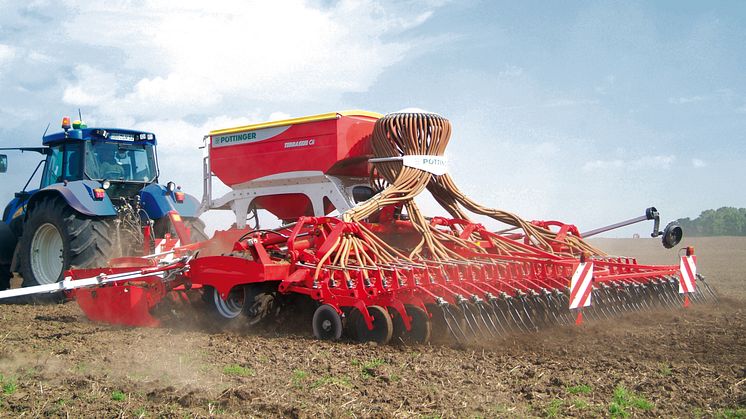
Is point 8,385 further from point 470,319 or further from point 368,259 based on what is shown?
point 470,319

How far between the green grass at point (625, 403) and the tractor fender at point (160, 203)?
597cm

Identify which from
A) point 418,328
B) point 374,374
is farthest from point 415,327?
point 374,374

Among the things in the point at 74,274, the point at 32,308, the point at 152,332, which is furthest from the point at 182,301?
the point at 32,308

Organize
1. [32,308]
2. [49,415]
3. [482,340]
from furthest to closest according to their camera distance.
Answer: [32,308]
[482,340]
[49,415]

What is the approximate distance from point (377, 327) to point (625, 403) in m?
2.08

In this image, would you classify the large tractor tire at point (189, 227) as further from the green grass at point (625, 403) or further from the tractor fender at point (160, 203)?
the green grass at point (625, 403)

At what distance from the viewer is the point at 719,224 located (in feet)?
114

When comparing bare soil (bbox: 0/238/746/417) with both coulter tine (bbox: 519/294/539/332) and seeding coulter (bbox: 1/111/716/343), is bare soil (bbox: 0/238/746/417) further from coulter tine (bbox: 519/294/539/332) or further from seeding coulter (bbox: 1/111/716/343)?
seeding coulter (bbox: 1/111/716/343)

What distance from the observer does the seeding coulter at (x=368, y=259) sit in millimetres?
5344

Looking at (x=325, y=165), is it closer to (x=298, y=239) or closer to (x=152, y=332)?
(x=298, y=239)

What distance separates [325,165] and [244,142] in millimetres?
1278

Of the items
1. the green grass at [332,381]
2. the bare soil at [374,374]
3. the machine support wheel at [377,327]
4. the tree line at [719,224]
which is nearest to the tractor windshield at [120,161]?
the bare soil at [374,374]

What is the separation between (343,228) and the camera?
601 centimetres

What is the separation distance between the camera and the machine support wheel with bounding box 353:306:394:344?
16.8 ft
